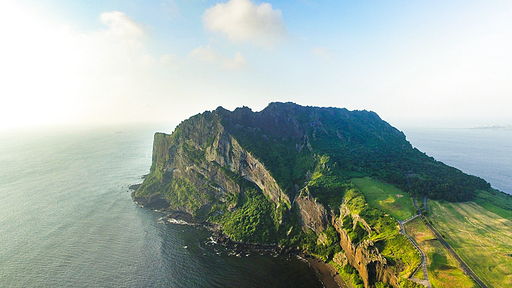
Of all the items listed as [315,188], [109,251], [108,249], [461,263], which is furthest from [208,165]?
[461,263]

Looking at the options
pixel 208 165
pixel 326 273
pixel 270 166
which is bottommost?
pixel 326 273

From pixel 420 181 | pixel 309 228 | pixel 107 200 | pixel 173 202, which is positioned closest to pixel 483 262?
pixel 420 181

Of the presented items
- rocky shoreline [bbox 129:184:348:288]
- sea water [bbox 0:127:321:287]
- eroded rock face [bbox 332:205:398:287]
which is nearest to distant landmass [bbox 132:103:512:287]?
eroded rock face [bbox 332:205:398:287]

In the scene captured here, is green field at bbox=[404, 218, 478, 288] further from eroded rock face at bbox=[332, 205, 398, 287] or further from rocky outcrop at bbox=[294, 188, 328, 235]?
rocky outcrop at bbox=[294, 188, 328, 235]

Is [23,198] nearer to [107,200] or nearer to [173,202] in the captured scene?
[107,200]

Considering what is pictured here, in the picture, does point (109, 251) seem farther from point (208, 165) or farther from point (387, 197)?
point (387, 197)

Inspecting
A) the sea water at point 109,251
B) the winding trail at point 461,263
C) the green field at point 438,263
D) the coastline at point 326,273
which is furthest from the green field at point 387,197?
the sea water at point 109,251

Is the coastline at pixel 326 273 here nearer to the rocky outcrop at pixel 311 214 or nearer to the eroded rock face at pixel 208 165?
the rocky outcrop at pixel 311 214
